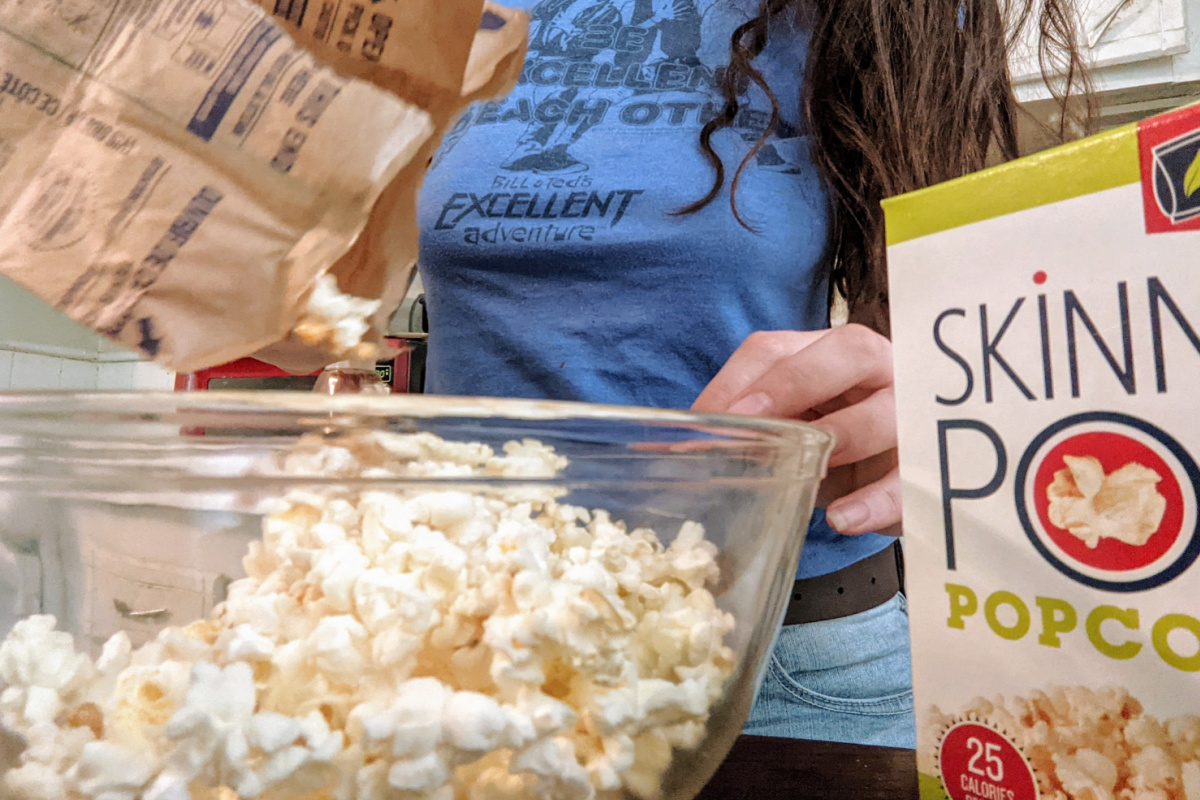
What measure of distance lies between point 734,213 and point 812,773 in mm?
507

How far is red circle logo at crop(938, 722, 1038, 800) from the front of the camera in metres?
0.23

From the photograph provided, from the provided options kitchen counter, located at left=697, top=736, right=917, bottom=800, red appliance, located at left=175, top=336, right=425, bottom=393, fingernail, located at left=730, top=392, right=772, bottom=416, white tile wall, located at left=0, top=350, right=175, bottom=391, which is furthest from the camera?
white tile wall, located at left=0, top=350, right=175, bottom=391

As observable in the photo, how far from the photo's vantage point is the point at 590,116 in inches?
30.3

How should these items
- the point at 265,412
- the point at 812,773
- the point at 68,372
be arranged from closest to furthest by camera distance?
the point at 265,412
the point at 812,773
the point at 68,372

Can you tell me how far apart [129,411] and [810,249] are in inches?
25.8

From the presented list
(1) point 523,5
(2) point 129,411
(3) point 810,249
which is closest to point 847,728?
(3) point 810,249

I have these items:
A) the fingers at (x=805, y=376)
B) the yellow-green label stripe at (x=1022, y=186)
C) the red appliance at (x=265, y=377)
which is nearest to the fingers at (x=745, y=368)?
the fingers at (x=805, y=376)

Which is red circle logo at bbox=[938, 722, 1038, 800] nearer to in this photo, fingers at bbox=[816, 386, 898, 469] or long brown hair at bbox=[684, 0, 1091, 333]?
fingers at bbox=[816, 386, 898, 469]

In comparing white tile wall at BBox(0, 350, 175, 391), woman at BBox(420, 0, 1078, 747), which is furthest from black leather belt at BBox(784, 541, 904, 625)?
white tile wall at BBox(0, 350, 175, 391)

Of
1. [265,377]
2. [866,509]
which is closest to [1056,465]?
[866,509]

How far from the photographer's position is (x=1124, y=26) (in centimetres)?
147

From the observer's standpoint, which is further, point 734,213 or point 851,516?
point 734,213

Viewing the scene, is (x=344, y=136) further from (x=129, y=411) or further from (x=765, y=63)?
(x=765, y=63)

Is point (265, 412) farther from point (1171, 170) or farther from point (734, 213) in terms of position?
point (734, 213)
